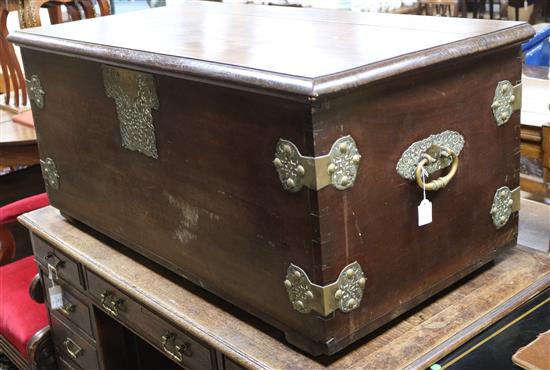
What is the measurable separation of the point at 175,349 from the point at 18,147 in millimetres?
1596

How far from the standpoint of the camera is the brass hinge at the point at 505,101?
1.35m

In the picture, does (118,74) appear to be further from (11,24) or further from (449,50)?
(11,24)

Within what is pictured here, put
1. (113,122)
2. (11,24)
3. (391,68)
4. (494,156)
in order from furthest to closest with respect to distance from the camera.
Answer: (11,24) < (113,122) < (494,156) < (391,68)

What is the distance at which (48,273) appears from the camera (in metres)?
2.00

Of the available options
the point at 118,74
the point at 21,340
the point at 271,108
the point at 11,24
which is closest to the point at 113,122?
the point at 118,74

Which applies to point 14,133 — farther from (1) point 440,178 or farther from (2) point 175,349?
(1) point 440,178

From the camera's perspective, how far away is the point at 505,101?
137 cm

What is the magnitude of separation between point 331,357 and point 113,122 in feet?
2.33

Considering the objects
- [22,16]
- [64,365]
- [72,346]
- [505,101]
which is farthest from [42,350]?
[505,101]

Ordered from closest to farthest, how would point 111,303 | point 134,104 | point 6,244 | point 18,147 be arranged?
point 134,104
point 111,303
point 6,244
point 18,147

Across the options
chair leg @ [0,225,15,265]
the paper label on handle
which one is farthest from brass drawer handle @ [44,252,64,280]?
the paper label on handle

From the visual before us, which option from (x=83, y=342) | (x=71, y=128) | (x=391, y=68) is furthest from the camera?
(x=83, y=342)

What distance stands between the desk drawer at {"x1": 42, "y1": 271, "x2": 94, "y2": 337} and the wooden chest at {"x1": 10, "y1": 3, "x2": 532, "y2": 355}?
0.38m

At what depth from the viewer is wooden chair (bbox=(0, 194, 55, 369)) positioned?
2.21m
